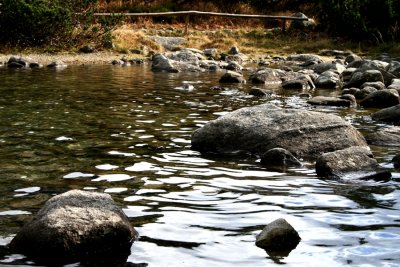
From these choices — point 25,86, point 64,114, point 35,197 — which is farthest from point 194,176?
point 25,86

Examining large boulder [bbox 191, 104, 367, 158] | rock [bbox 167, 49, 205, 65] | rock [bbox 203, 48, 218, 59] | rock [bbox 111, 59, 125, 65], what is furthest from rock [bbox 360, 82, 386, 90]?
rock [bbox 203, 48, 218, 59]

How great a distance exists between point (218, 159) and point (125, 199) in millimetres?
1986

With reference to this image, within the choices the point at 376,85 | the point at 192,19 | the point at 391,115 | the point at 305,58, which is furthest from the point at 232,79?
the point at 192,19

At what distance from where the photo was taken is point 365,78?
15.4 meters

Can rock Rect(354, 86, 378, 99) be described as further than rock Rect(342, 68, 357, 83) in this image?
No

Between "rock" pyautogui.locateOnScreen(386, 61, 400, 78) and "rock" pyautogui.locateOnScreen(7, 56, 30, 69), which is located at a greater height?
"rock" pyautogui.locateOnScreen(386, 61, 400, 78)

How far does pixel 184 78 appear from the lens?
1800 centimetres

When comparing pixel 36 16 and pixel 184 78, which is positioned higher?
pixel 36 16

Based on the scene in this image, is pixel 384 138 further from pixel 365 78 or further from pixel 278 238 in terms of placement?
pixel 365 78

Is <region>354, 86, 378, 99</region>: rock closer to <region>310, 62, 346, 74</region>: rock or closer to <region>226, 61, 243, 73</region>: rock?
<region>310, 62, 346, 74</region>: rock

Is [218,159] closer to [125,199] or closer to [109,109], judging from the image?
[125,199]

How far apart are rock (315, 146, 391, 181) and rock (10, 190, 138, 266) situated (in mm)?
2523

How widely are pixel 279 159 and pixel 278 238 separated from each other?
2594mm

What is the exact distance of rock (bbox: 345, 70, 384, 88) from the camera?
50.2ft
